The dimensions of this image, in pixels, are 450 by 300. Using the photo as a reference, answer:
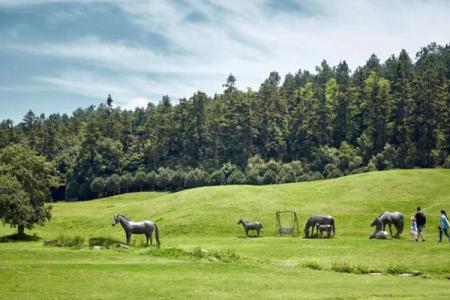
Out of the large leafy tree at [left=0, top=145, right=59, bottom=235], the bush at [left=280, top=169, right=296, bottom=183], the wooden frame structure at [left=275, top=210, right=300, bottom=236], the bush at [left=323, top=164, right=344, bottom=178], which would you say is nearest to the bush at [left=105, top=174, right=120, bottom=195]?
the bush at [left=280, top=169, right=296, bottom=183]

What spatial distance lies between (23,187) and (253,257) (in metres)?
35.8

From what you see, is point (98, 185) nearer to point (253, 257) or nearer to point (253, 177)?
point (253, 177)

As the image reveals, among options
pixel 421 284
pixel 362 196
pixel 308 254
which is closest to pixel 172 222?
pixel 362 196

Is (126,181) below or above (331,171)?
below

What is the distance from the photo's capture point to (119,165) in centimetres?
16538

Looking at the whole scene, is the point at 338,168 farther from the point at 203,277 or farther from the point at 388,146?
the point at 203,277

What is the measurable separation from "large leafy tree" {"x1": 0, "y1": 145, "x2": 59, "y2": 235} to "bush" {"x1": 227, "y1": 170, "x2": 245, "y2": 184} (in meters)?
73.3

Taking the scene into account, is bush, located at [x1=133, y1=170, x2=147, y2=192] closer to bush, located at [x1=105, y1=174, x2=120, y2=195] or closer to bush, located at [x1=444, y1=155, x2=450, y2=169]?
bush, located at [x1=105, y1=174, x2=120, y2=195]

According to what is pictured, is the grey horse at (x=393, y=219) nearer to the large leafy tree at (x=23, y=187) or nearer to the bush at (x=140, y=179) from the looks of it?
the large leafy tree at (x=23, y=187)

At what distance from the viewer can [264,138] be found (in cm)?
16550

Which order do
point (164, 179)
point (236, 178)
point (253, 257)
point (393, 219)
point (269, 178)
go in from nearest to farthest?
point (253, 257), point (393, 219), point (269, 178), point (236, 178), point (164, 179)

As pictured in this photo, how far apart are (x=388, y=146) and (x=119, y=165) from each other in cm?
7848

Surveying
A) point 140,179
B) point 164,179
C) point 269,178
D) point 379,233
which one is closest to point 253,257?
point 379,233

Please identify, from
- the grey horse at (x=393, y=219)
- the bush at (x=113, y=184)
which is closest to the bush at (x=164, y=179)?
the bush at (x=113, y=184)
